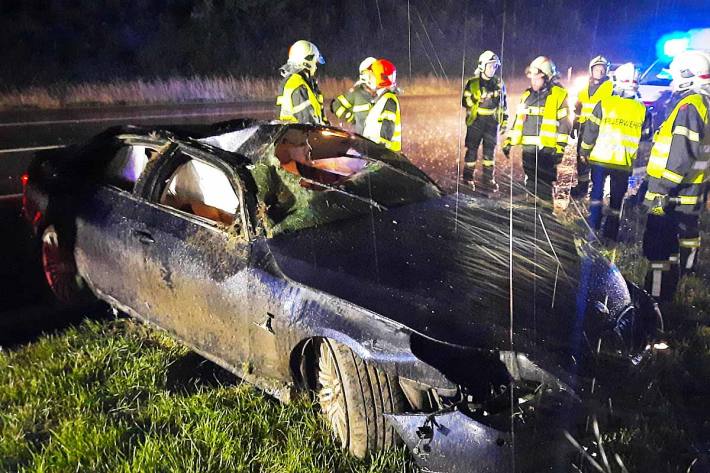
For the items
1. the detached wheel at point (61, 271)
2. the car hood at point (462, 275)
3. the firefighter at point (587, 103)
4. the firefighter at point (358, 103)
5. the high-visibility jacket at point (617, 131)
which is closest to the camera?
the car hood at point (462, 275)

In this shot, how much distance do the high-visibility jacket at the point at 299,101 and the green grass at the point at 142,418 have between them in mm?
2785

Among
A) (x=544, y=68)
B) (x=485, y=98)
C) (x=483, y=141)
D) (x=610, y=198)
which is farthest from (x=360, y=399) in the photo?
(x=483, y=141)

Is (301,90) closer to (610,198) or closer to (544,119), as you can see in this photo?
(544,119)

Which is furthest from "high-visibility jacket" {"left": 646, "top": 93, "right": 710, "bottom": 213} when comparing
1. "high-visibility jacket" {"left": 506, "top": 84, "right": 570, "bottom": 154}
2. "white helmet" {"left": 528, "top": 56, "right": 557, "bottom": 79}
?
"white helmet" {"left": 528, "top": 56, "right": 557, "bottom": 79}

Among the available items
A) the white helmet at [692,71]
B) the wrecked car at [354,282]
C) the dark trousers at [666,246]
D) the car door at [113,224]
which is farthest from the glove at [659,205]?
the car door at [113,224]

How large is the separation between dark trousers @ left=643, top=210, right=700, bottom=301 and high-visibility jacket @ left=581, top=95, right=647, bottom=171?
116cm

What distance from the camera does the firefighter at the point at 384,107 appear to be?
6.09m

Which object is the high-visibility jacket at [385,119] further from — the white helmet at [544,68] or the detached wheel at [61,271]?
the detached wheel at [61,271]

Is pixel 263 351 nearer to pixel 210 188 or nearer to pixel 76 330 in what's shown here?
pixel 210 188

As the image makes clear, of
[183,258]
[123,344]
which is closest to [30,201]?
[123,344]

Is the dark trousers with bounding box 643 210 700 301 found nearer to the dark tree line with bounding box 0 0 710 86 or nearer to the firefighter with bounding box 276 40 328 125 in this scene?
the firefighter with bounding box 276 40 328 125

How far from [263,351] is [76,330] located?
1.71m

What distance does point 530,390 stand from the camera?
238cm

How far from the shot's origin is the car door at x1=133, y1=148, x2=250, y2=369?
302cm
